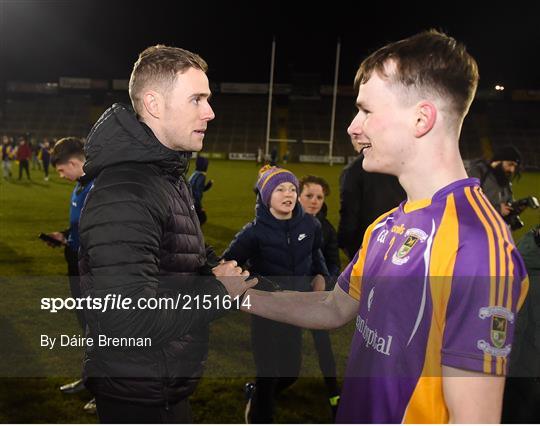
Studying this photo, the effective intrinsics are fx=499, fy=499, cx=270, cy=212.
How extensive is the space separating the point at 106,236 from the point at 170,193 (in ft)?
1.10

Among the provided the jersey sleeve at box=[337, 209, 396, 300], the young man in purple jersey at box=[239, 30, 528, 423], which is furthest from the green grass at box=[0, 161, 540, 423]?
the young man in purple jersey at box=[239, 30, 528, 423]

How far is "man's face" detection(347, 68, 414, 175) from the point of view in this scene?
5.09 ft

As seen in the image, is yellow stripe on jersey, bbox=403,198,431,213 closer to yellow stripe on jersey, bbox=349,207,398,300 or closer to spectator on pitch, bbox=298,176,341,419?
yellow stripe on jersey, bbox=349,207,398,300

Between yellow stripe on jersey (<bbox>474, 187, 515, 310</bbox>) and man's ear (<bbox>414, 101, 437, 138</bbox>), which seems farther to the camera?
man's ear (<bbox>414, 101, 437, 138</bbox>)

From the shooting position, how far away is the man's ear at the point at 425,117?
1514 millimetres

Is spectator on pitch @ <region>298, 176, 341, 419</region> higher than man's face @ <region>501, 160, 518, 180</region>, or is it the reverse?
man's face @ <region>501, 160, 518, 180</region>

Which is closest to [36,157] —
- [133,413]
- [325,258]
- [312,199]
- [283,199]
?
[312,199]

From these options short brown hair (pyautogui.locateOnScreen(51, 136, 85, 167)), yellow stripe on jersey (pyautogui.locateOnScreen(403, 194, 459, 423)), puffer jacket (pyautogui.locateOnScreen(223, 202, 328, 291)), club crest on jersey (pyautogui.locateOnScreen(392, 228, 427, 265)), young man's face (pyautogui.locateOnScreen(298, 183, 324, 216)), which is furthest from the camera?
young man's face (pyautogui.locateOnScreen(298, 183, 324, 216))

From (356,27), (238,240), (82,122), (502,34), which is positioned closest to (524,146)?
(502,34)

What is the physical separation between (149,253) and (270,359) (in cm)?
206

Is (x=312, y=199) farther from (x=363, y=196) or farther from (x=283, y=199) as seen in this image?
(x=283, y=199)

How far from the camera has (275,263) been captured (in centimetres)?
372

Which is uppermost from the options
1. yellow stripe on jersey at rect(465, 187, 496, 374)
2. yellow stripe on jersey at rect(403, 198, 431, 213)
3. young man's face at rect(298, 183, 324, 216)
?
young man's face at rect(298, 183, 324, 216)

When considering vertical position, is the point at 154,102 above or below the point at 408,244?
above
